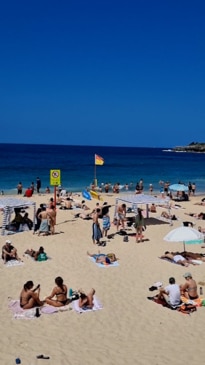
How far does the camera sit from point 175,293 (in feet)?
27.8

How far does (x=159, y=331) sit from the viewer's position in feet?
24.5

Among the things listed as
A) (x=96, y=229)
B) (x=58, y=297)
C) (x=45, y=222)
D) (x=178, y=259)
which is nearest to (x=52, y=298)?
(x=58, y=297)

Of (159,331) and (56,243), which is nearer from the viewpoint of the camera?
(159,331)

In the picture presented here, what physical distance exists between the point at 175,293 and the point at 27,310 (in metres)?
3.13

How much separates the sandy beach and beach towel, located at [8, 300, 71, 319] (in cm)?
11

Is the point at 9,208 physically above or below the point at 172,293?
above

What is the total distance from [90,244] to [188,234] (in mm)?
4009

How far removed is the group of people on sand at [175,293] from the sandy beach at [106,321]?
24cm

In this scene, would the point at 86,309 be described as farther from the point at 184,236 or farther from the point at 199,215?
the point at 199,215

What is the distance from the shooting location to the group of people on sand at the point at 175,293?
850 cm

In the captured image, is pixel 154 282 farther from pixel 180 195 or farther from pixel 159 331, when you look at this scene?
pixel 180 195

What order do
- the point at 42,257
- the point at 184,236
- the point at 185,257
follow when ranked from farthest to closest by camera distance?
the point at 185,257 → the point at 42,257 → the point at 184,236

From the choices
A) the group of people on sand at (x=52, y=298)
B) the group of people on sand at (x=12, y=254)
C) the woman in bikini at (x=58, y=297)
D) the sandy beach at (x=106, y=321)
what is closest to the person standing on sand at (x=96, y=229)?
the sandy beach at (x=106, y=321)

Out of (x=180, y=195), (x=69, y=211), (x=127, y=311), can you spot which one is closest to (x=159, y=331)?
(x=127, y=311)
